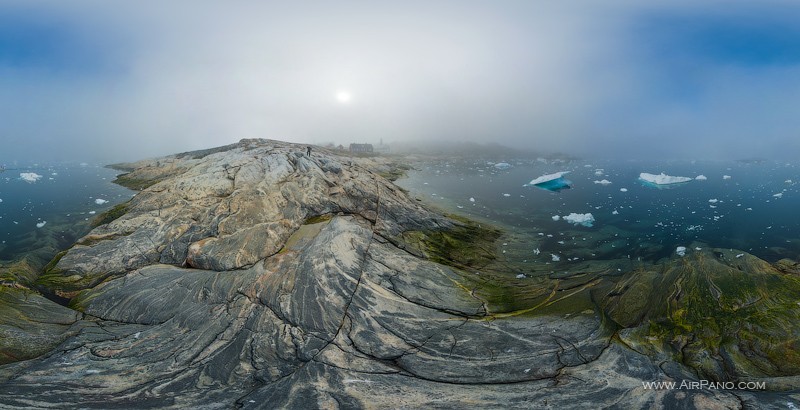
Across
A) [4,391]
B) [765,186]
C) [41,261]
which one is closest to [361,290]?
[4,391]

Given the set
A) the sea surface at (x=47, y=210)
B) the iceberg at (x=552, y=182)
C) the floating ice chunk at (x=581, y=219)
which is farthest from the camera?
the iceberg at (x=552, y=182)

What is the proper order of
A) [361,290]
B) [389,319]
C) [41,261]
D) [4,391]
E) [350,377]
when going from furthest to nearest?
1. [41,261]
2. [361,290]
3. [389,319]
4. [350,377]
5. [4,391]

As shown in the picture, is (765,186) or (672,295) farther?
(765,186)

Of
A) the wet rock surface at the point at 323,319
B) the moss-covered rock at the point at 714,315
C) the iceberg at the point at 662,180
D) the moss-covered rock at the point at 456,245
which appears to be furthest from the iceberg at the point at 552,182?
the moss-covered rock at the point at 714,315

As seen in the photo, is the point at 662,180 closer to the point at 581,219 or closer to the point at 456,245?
the point at 581,219

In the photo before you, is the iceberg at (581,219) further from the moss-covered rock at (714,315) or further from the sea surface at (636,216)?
the moss-covered rock at (714,315)

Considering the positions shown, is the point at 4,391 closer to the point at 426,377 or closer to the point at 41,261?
the point at 426,377

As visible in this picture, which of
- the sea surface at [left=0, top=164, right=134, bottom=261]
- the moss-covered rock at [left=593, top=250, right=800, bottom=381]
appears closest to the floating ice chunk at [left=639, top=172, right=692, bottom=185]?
the moss-covered rock at [left=593, top=250, right=800, bottom=381]
